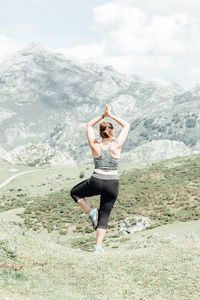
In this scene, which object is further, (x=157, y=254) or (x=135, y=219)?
(x=135, y=219)

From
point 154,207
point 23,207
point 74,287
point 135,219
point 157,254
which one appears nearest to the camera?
point 74,287

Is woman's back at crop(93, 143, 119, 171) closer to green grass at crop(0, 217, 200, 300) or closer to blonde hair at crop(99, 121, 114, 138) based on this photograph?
blonde hair at crop(99, 121, 114, 138)

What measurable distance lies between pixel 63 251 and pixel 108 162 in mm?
3614

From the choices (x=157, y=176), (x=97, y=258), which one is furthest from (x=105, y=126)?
(x=157, y=176)

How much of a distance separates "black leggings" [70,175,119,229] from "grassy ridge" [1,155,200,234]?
65.7 feet

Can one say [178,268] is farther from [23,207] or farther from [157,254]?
[23,207]

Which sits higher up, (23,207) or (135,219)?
(135,219)

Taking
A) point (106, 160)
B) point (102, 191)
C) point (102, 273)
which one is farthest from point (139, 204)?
point (102, 273)

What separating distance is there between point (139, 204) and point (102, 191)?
30734 millimetres

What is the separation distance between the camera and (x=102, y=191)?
34.9ft

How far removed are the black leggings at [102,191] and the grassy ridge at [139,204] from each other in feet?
A: 65.7

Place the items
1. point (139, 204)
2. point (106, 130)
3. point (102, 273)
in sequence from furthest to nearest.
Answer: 1. point (139, 204)
2. point (106, 130)
3. point (102, 273)

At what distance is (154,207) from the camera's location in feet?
123

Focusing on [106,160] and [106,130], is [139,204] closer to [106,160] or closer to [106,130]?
[106,160]
